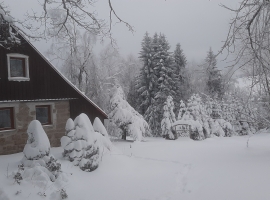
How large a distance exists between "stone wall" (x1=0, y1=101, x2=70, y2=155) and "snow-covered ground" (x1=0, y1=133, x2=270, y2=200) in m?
0.62

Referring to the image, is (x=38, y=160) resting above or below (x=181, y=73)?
below

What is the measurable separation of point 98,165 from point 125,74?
23765 millimetres

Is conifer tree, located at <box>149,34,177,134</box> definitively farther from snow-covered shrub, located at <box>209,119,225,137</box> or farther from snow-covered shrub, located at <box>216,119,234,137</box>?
snow-covered shrub, located at <box>216,119,234,137</box>

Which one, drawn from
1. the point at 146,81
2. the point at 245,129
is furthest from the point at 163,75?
the point at 245,129

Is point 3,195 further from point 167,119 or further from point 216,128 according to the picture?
point 216,128

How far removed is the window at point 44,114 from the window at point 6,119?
1.30 metres

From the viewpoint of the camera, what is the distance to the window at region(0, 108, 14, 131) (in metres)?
10.2

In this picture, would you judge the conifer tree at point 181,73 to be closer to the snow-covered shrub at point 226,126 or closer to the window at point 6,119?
the snow-covered shrub at point 226,126

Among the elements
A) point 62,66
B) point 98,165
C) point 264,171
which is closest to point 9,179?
point 98,165

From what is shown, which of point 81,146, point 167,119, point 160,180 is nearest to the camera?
point 160,180

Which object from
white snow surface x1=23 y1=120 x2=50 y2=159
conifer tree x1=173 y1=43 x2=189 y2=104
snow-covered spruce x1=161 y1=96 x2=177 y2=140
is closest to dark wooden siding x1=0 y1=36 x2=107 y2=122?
white snow surface x1=23 y1=120 x2=50 y2=159

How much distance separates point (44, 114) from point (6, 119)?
1866 mm

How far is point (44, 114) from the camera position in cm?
1178

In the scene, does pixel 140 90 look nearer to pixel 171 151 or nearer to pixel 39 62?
pixel 171 151
